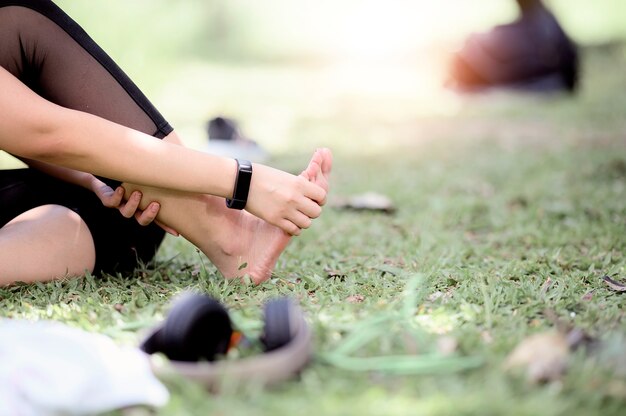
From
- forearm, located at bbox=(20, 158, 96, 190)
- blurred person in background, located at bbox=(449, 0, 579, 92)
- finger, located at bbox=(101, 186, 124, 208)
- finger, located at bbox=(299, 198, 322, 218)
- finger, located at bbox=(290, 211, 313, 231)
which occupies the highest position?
blurred person in background, located at bbox=(449, 0, 579, 92)

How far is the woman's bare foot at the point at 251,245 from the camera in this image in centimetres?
186

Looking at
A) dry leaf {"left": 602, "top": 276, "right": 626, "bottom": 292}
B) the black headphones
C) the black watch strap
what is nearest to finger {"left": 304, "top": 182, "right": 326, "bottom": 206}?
the black watch strap

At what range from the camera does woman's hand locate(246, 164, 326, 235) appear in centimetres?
172

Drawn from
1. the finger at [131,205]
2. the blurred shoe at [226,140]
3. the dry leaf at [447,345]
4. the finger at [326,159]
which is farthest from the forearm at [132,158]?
the blurred shoe at [226,140]

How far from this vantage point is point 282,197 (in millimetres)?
1736

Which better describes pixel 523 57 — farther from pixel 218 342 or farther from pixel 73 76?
pixel 218 342

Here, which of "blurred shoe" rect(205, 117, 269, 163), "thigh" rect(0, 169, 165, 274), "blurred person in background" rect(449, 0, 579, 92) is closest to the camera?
"thigh" rect(0, 169, 165, 274)

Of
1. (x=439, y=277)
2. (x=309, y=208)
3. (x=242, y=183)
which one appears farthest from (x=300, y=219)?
(x=439, y=277)

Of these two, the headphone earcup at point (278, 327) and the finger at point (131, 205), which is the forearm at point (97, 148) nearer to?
the finger at point (131, 205)

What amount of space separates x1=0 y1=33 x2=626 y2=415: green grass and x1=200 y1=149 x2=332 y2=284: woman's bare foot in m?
0.06

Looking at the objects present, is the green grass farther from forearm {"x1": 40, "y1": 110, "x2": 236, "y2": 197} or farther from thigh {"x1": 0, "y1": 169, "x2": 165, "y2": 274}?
forearm {"x1": 40, "y1": 110, "x2": 236, "y2": 197}

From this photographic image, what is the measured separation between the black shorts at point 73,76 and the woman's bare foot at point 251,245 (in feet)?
0.95

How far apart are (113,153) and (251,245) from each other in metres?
0.45

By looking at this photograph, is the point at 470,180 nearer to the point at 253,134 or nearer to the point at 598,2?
the point at 253,134
